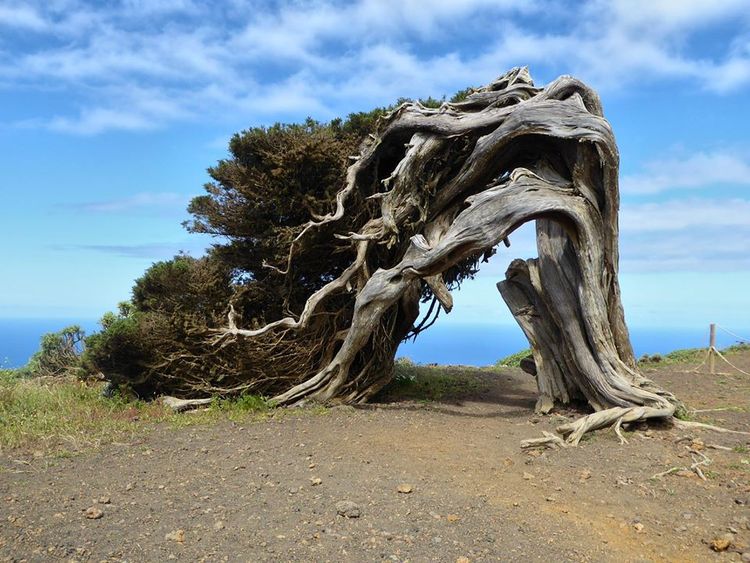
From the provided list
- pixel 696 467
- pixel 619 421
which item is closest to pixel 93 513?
pixel 696 467

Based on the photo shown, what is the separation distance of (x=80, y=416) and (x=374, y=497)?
190 inches

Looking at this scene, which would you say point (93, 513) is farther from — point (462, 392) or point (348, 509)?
point (462, 392)

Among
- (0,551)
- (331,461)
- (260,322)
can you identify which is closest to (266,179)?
(260,322)

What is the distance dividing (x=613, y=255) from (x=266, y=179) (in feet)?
16.8

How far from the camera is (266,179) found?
938 centimetres

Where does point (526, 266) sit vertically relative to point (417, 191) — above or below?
below

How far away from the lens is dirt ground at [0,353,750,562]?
416 cm

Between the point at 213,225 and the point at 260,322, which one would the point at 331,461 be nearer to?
the point at 260,322

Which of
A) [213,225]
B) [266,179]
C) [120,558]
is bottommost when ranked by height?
[120,558]

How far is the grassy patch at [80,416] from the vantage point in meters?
6.76

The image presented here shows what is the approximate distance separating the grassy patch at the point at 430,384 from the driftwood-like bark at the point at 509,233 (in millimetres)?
798

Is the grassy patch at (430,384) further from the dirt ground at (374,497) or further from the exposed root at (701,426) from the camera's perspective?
the exposed root at (701,426)

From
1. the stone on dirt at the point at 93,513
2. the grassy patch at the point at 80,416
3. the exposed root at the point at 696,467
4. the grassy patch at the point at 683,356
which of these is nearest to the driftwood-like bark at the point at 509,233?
the grassy patch at the point at 80,416

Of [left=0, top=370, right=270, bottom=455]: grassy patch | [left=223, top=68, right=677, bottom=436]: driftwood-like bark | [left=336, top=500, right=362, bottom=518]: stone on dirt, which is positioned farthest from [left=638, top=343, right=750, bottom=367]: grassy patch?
[left=336, top=500, right=362, bottom=518]: stone on dirt
